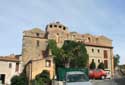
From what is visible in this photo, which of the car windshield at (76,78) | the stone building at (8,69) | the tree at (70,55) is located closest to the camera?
the car windshield at (76,78)

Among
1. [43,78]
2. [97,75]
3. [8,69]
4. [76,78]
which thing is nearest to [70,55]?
[43,78]

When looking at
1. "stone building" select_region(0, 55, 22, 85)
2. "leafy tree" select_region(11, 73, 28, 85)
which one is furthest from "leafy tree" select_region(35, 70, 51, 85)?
"stone building" select_region(0, 55, 22, 85)

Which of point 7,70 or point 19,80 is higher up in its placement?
point 7,70

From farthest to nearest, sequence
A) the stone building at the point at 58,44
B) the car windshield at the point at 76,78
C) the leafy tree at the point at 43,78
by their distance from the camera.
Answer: the stone building at the point at 58,44, the leafy tree at the point at 43,78, the car windshield at the point at 76,78

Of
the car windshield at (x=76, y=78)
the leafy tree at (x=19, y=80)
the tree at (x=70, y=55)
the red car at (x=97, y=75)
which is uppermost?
the tree at (x=70, y=55)

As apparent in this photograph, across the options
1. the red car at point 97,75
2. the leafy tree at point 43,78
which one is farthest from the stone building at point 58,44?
the red car at point 97,75

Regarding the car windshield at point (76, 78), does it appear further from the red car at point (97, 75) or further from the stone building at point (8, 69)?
the stone building at point (8, 69)

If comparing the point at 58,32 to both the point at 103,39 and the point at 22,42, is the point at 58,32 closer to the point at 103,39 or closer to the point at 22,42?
the point at 22,42

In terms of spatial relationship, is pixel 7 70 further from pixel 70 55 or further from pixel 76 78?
pixel 76 78

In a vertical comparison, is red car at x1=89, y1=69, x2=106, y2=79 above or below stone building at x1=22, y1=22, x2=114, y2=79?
below

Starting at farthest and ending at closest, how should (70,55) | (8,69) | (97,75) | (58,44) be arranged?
(58,44) → (70,55) → (8,69) → (97,75)

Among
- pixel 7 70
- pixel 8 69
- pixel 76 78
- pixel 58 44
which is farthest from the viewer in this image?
pixel 58 44

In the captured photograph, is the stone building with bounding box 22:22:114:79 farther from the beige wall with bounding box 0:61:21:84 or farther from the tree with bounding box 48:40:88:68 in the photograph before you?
the beige wall with bounding box 0:61:21:84

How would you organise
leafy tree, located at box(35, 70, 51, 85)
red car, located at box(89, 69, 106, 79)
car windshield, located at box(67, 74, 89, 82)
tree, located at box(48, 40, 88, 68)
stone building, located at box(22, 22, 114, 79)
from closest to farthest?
car windshield, located at box(67, 74, 89, 82)
red car, located at box(89, 69, 106, 79)
leafy tree, located at box(35, 70, 51, 85)
tree, located at box(48, 40, 88, 68)
stone building, located at box(22, 22, 114, 79)
